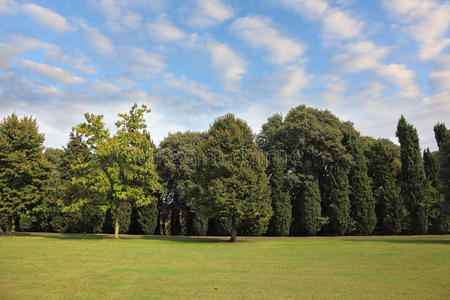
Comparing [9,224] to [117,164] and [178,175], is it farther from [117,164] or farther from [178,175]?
[178,175]

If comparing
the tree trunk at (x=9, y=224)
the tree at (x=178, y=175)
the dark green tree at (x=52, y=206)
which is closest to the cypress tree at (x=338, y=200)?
the tree at (x=178, y=175)

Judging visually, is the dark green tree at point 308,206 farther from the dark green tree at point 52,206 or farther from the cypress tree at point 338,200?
the dark green tree at point 52,206

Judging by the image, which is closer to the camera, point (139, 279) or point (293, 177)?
point (139, 279)

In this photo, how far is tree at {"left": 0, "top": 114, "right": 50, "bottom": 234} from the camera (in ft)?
118

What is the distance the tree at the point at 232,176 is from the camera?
30.5 metres

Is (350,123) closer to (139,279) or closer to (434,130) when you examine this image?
(434,130)

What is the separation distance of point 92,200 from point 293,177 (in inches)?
991

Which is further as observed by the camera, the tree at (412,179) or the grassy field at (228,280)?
the tree at (412,179)

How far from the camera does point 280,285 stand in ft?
32.5

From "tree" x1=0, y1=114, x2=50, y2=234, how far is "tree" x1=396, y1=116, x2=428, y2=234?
1785 inches

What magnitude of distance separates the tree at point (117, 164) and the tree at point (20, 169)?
525 cm

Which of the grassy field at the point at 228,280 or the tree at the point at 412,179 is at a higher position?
the tree at the point at 412,179

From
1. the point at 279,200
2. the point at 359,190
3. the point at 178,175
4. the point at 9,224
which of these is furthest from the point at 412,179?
the point at 9,224

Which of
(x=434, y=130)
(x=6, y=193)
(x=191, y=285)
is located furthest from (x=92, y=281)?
(x=434, y=130)
